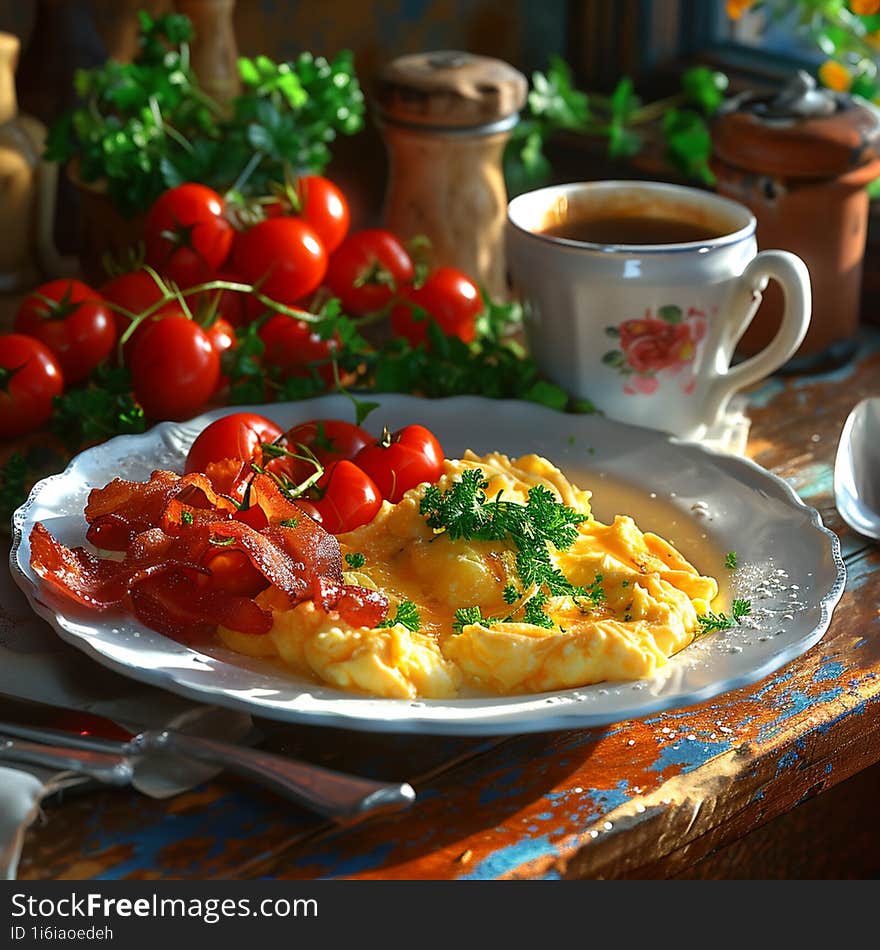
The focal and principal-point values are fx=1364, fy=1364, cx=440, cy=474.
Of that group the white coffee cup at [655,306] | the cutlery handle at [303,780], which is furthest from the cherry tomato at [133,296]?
the cutlery handle at [303,780]

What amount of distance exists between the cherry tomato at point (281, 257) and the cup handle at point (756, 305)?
0.54 meters

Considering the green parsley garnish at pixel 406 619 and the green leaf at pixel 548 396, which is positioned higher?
the green parsley garnish at pixel 406 619

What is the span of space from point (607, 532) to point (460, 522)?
0.56 ft

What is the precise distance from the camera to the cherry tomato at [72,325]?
64.1 inches

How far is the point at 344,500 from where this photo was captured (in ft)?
4.24

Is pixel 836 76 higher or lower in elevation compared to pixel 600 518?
higher

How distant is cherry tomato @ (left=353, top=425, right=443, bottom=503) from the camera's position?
136 cm

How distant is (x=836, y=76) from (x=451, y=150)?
61 centimetres

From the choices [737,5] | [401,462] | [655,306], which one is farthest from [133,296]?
[737,5]

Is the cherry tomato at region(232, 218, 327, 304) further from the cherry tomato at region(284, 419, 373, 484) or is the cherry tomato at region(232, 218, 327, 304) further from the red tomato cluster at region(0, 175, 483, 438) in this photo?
the cherry tomato at region(284, 419, 373, 484)

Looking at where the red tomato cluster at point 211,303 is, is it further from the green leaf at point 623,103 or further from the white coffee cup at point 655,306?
the green leaf at point 623,103

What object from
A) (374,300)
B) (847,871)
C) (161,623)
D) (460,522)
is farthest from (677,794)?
(374,300)

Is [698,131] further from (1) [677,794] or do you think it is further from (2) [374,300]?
(1) [677,794]

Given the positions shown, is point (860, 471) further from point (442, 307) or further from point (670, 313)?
point (442, 307)
